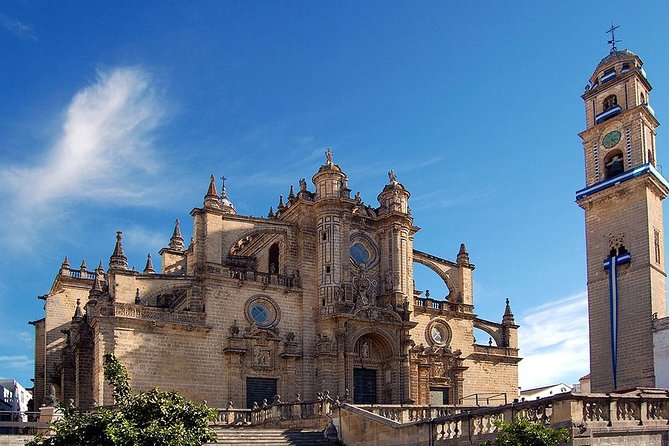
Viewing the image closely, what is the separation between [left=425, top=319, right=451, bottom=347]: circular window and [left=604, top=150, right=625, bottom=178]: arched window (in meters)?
11.8

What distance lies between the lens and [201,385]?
3431 centimetres

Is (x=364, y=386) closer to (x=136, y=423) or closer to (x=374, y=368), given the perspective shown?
(x=374, y=368)

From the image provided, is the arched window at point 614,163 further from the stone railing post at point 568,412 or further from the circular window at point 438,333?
the stone railing post at point 568,412

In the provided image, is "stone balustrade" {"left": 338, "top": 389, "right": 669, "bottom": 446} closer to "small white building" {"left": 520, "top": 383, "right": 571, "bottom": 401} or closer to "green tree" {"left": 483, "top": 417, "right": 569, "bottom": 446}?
"green tree" {"left": 483, "top": 417, "right": 569, "bottom": 446}

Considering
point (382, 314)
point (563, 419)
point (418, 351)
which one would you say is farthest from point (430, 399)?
point (563, 419)

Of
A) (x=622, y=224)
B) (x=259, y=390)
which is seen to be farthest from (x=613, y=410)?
(x=259, y=390)

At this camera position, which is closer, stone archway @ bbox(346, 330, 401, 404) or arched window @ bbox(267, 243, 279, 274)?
stone archway @ bbox(346, 330, 401, 404)

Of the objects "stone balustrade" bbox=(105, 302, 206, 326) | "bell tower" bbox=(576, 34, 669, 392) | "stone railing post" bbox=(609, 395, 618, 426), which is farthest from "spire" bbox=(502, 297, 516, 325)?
"stone railing post" bbox=(609, 395, 618, 426)

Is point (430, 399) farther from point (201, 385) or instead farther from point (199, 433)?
point (199, 433)

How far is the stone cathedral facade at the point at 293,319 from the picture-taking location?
1345 inches

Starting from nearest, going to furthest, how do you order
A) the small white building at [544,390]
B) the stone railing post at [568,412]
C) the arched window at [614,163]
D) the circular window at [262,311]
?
the stone railing post at [568,412], the circular window at [262,311], the arched window at [614,163], the small white building at [544,390]

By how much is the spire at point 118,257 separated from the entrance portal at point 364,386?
1214 centimetres

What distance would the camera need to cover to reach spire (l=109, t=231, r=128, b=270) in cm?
3469

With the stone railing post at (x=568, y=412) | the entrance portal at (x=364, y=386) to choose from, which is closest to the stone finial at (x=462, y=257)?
the entrance portal at (x=364, y=386)
